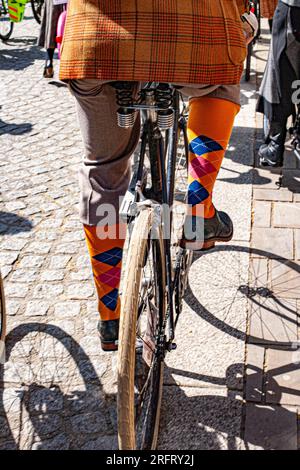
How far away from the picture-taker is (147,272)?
2.26 m

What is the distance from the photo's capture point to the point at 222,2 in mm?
2018

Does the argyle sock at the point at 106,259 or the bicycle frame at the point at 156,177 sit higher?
the bicycle frame at the point at 156,177

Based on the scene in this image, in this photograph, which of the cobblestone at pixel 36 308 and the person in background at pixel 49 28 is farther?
the person in background at pixel 49 28

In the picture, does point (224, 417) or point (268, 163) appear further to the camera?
point (268, 163)

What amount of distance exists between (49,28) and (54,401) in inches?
202

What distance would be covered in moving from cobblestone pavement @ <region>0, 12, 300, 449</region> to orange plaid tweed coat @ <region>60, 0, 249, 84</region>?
1.40 meters

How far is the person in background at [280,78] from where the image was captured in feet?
14.1

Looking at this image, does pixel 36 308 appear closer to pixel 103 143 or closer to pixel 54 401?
pixel 54 401

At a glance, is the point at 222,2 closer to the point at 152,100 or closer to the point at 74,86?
the point at 152,100

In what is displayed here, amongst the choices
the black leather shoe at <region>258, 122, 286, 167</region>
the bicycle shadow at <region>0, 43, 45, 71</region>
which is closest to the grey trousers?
the black leather shoe at <region>258, 122, 286, 167</region>

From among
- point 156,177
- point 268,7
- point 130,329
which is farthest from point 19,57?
point 130,329

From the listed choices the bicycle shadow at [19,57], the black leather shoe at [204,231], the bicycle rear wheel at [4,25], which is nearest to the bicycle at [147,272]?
the black leather shoe at [204,231]

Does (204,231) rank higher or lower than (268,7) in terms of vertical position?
lower

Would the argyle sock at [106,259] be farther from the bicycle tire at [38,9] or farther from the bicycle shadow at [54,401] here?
the bicycle tire at [38,9]
